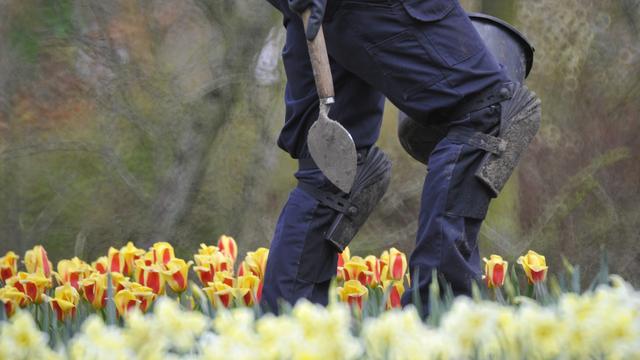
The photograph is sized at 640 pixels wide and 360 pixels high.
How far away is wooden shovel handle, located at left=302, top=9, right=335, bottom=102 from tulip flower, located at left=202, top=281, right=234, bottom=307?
0.49 m

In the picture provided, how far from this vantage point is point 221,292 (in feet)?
8.55

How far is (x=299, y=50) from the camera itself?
8.83 feet

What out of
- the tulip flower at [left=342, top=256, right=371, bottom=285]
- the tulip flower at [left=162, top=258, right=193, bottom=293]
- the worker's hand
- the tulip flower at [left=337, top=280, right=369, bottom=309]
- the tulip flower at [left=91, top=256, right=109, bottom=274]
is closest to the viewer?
the worker's hand

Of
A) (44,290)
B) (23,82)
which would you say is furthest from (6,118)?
(44,290)

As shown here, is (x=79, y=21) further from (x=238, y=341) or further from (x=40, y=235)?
(x=238, y=341)

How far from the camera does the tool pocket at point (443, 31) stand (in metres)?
2.44

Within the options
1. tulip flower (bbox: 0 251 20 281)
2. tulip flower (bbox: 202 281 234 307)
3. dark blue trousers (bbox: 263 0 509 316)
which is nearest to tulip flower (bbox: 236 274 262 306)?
tulip flower (bbox: 202 281 234 307)

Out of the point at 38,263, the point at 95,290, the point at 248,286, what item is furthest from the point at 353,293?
the point at 38,263

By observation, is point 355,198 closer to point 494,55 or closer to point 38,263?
point 494,55

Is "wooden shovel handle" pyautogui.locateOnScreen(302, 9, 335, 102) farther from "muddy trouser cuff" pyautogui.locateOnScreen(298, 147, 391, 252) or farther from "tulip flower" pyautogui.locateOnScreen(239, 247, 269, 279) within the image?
"tulip flower" pyautogui.locateOnScreen(239, 247, 269, 279)

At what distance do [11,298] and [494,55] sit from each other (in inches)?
47.7

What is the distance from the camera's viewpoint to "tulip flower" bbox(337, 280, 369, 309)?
8.61ft

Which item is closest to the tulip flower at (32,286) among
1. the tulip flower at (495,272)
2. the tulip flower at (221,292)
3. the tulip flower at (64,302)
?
the tulip flower at (64,302)

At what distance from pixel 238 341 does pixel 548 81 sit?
2498 millimetres
